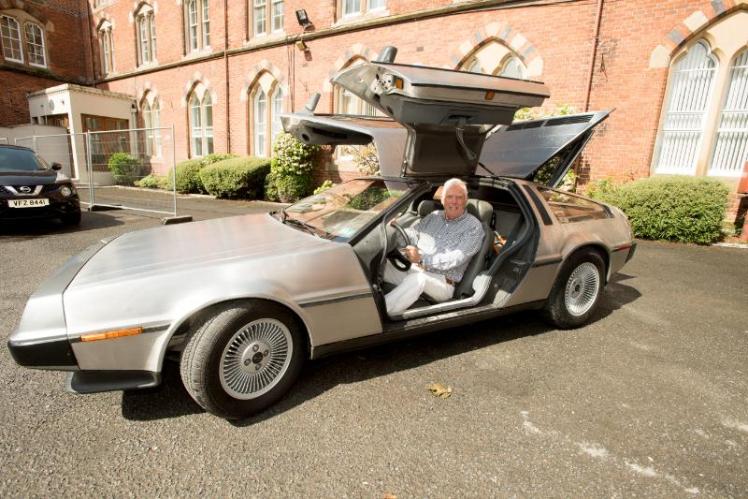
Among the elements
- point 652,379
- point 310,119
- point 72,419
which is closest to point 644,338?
point 652,379

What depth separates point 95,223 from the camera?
29.4 ft

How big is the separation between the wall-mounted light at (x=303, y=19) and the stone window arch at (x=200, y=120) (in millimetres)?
5911

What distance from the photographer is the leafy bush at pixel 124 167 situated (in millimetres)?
9984

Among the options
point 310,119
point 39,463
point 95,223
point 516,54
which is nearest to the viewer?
point 39,463

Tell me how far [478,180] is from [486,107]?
33.2 inches

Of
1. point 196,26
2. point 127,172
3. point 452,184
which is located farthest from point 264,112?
point 452,184

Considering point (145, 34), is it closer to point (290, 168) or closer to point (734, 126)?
point (290, 168)

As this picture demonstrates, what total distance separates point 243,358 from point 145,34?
23724 mm

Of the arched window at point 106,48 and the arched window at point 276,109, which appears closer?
the arched window at point 276,109

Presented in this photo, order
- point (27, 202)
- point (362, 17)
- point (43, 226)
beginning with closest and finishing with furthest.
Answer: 1. point (27, 202)
2. point (43, 226)
3. point (362, 17)

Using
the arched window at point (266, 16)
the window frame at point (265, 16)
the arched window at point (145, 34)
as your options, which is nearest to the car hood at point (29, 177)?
the window frame at point (265, 16)

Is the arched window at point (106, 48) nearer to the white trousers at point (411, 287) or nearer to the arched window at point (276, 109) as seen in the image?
the arched window at point (276, 109)

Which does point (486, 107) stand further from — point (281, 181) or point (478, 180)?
point (281, 181)

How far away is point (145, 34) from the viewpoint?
20500 millimetres
